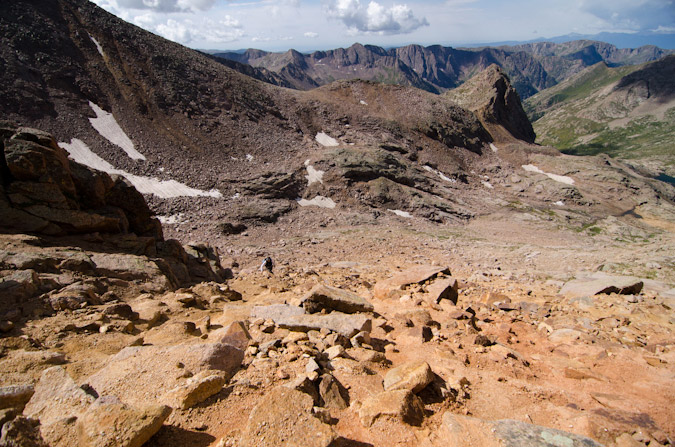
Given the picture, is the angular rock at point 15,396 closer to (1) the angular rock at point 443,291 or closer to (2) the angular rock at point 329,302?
(2) the angular rock at point 329,302

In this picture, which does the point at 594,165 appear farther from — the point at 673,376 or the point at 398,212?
the point at 673,376

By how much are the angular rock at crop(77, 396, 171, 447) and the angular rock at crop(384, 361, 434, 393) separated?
429cm

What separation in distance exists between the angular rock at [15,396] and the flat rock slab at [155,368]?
1162 millimetres

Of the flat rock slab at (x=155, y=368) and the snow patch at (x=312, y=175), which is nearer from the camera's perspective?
the flat rock slab at (x=155, y=368)

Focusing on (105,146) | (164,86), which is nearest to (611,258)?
(105,146)

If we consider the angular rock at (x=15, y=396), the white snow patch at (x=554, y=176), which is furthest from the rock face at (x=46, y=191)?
the white snow patch at (x=554, y=176)

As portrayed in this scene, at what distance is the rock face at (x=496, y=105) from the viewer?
303 feet

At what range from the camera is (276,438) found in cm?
494

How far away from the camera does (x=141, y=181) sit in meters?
38.7

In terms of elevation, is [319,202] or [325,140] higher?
[325,140]

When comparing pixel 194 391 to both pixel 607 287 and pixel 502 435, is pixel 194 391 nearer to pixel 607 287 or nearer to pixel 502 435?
pixel 502 435

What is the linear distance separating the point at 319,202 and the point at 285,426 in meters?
38.8

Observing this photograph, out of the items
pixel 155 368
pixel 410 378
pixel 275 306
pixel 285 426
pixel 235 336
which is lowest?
pixel 275 306

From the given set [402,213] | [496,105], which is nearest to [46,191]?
[402,213]
